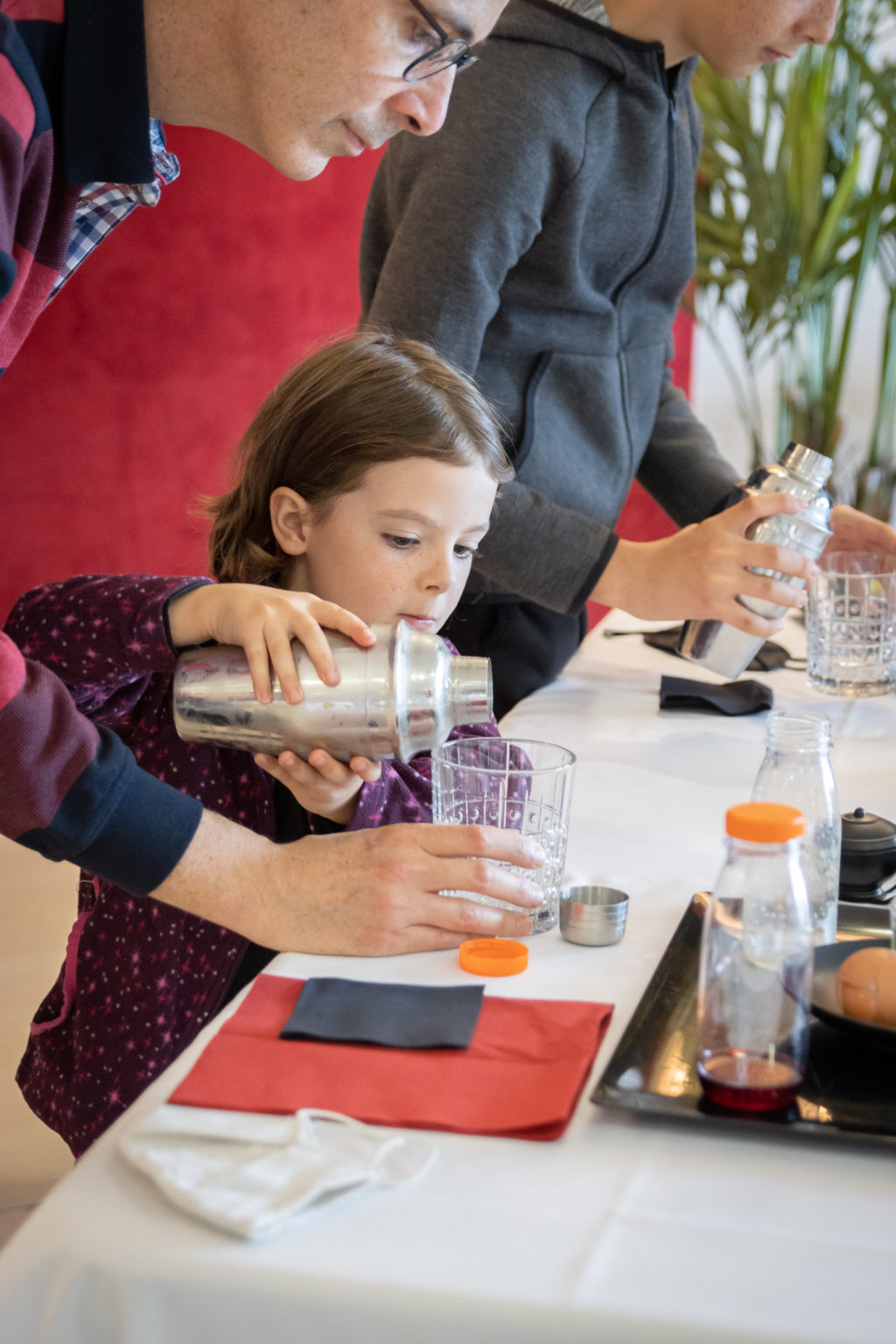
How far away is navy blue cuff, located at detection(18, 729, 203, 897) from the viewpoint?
77cm

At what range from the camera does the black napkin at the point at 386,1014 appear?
2.32 ft

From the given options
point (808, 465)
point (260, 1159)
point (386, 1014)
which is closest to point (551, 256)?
point (808, 465)

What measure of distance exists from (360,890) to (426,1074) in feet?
0.63

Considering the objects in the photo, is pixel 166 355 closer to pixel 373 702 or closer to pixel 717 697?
pixel 717 697

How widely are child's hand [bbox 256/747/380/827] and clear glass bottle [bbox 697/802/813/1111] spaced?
0.30 meters

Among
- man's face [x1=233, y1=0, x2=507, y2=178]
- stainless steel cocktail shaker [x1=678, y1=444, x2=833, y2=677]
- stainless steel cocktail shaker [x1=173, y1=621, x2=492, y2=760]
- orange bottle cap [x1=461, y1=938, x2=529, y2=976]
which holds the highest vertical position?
man's face [x1=233, y1=0, x2=507, y2=178]

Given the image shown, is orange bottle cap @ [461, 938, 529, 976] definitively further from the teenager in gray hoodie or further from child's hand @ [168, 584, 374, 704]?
the teenager in gray hoodie

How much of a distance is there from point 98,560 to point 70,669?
7.96 ft

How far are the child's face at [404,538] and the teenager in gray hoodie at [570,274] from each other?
154 millimetres

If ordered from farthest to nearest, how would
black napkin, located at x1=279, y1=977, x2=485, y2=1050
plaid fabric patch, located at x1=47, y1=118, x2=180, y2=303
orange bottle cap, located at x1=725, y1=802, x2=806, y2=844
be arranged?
plaid fabric patch, located at x1=47, y1=118, x2=180, y2=303
black napkin, located at x1=279, y1=977, x2=485, y2=1050
orange bottle cap, located at x1=725, y1=802, x2=806, y2=844

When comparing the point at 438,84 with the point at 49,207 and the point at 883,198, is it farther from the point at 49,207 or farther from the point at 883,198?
the point at 883,198

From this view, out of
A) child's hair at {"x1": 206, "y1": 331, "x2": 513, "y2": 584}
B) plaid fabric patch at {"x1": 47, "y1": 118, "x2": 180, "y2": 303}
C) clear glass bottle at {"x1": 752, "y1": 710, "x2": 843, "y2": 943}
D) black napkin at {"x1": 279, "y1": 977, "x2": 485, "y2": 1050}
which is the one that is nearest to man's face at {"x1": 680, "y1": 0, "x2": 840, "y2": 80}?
child's hair at {"x1": 206, "y1": 331, "x2": 513, "y2": 584}

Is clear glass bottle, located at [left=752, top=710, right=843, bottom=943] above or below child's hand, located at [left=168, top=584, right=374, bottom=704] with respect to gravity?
below

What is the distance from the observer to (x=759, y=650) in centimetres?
172
